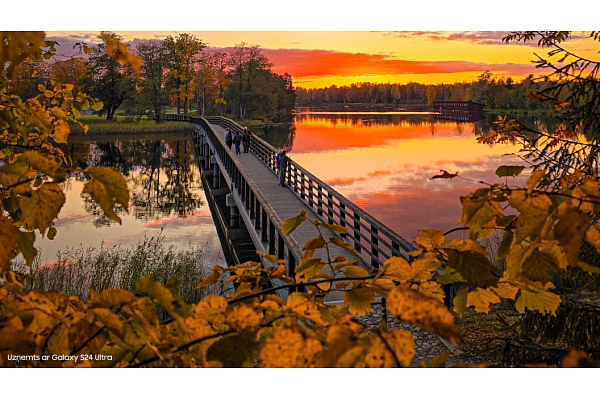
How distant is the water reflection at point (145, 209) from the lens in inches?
730

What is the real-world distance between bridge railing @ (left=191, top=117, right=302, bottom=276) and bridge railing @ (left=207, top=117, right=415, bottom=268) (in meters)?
1.13

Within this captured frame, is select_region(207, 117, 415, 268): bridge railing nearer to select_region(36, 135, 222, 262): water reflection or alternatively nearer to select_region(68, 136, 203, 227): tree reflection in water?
select_region(36, 135, 222, 262): water reflection

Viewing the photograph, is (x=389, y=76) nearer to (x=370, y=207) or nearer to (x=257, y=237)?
(x=257, y=237)

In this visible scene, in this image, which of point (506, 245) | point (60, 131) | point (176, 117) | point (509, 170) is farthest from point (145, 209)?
point (176, 117)

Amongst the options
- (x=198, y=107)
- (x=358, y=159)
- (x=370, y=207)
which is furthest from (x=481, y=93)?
(x=198, y=107)

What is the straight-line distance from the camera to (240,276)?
88.5 inches

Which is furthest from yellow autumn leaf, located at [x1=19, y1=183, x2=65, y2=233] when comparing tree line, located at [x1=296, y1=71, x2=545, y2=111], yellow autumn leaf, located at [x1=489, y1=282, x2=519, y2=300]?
tree line, located at [x1=296, y1=71, x2=545, y2=111]

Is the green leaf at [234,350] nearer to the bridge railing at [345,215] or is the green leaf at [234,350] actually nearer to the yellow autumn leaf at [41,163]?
the yellow autumn leaf at [41,163]

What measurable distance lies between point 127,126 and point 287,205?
1845 inches

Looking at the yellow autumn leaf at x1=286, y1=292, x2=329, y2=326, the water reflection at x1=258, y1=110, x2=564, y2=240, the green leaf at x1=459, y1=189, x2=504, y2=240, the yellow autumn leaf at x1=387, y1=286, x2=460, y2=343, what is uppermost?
the green leaf at x1=459, y1=189, x2=504, y2=240

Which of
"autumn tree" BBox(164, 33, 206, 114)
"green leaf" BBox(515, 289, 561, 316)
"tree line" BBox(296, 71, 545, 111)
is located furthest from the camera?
"autumn tree" BBox(164, 33, 206, 114)

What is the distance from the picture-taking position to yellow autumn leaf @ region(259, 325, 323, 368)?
1.08 meters

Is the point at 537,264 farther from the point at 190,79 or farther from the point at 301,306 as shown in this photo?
the point at 190,79

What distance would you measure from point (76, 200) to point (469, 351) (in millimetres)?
22399
